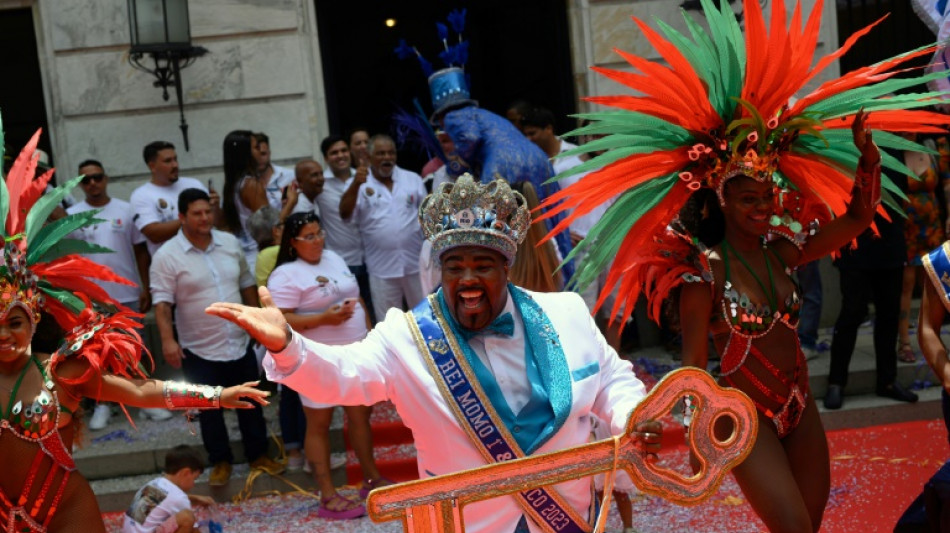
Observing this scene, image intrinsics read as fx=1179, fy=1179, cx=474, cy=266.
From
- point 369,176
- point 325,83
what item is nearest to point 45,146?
point 325,83

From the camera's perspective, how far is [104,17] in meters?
9.23

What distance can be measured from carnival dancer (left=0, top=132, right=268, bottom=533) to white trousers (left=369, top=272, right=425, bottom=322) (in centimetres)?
338

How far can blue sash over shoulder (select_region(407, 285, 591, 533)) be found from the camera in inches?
130

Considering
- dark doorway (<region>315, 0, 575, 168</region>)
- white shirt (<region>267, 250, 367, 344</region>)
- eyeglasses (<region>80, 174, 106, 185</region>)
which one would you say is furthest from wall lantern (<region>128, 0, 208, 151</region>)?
dark doorway (<region>315, 0, 575, 168</region>)

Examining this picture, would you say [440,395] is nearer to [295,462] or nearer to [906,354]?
[295,462]

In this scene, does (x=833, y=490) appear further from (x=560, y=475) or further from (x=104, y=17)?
(x=104, y=17)

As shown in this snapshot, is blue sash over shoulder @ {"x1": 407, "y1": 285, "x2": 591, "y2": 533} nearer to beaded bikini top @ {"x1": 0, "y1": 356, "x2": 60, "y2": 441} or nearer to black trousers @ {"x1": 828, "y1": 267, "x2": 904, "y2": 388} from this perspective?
beaded bikini top @ {"x1": 0, "y1": 356, "x2": 60, "y2": 441}

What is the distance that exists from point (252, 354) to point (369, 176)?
1.61 meters

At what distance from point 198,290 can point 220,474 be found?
1.13 metres

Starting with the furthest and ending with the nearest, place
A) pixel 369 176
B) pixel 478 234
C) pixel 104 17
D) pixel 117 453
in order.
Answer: pixel 104 17 → pixel 369 176 → pixel 117 453 → pixel 478 234

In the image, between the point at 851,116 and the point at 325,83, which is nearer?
the point at 851,116

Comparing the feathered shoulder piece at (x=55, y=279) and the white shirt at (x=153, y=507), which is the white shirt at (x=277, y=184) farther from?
the feathered shoulder piece at (x=55, y=279)

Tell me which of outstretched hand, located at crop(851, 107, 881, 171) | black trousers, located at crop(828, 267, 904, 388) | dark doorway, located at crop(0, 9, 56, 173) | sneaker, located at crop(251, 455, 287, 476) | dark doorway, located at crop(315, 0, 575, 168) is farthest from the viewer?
dark doorway, located at crop(315, 0, 575, 168)

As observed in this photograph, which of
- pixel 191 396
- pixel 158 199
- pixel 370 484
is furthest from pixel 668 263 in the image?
pixel 158 199
